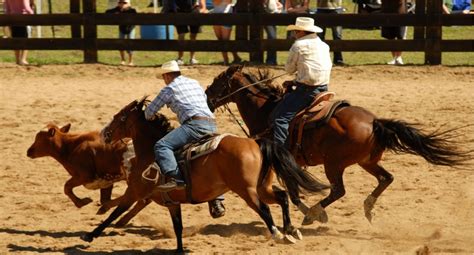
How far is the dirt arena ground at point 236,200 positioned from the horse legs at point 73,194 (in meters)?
0.16

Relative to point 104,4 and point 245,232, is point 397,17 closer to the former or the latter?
point 245,232

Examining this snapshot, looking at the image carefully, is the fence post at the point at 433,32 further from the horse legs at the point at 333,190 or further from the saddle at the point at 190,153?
the saddle at the point at 190,153

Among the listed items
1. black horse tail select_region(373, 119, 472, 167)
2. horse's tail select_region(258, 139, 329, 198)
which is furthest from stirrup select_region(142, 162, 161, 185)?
black horse tail select_region(373, 119, 472, 167)

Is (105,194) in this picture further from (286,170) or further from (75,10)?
(75,10)

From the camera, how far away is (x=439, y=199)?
1079cm

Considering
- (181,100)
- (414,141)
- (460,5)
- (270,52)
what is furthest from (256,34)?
(181,100)

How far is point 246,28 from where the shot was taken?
18422 mm

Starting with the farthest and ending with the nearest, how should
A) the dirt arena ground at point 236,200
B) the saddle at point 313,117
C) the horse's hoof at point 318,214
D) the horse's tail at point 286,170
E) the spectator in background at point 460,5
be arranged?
1. the spectator in background at point 460,5
2. the saddle at point 313,117
3. the horse's hoof at point 318,214
4. the dirt arena ground at point 236,200
5. the horse's tail at point 286,170

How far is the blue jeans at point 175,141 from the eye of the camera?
872cm

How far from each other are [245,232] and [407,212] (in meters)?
1.80

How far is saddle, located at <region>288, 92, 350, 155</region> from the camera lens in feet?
32.6

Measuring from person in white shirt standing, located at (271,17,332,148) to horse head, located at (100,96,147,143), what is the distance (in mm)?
1472

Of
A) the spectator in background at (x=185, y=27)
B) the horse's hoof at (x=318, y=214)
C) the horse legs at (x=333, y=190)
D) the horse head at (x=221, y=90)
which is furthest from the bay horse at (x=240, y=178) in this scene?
the spectator in background at (x=185, y=27)

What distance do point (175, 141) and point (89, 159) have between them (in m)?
1.96
